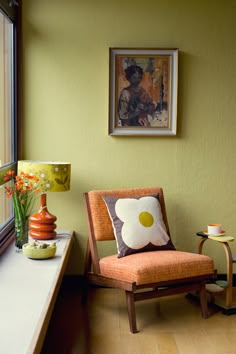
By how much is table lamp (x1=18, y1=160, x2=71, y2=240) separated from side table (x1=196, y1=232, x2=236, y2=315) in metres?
1.12

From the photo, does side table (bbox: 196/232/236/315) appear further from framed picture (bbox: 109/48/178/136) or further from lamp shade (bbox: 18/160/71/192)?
lamp shade (bbox: 18/160/71/192)

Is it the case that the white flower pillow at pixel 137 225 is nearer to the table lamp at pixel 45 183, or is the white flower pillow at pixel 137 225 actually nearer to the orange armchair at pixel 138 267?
the orange armchair at pixel 138 267

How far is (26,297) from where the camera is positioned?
2680 millimetres

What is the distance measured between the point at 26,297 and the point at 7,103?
1.89 meters

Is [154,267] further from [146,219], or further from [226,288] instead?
[226,288]

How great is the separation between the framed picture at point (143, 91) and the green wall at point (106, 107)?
0.21 ft

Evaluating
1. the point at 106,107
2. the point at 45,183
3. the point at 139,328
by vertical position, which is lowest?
→ the point at 139,328

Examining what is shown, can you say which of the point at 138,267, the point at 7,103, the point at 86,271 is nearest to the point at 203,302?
the point at 138,267

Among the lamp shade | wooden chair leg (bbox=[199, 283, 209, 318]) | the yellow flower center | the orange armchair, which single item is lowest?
wooden chair leg (bbox=[199, 283, 209, 318])

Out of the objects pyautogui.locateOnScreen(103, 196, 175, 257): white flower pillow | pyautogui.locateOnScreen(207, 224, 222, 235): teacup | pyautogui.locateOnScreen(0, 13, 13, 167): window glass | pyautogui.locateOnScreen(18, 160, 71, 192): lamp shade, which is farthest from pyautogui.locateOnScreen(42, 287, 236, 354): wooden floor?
pyautogui.locateOnScreen(0, 13, 13, 167): window glass

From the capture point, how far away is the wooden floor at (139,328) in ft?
10.3

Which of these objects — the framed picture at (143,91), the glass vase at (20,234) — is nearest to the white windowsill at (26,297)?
the glass vase at (20,234)

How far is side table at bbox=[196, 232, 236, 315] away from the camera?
3.78 m

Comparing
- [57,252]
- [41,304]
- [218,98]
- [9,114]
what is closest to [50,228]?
[57,252]
